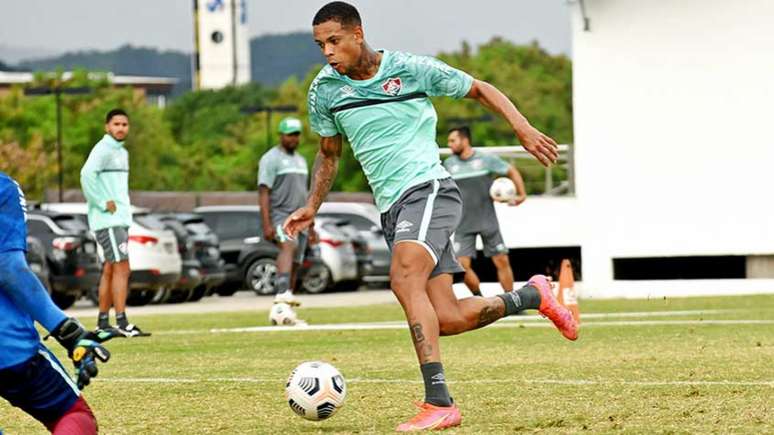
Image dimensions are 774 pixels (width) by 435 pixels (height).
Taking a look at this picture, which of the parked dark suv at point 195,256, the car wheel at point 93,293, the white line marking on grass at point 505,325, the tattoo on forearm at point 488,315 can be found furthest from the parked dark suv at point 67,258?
the tattoo on forearm at point 488,315

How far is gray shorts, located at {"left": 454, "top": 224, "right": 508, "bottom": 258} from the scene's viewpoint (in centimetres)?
2047

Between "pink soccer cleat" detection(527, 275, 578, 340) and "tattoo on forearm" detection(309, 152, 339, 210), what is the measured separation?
4.05 ft

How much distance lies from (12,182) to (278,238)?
481 inches

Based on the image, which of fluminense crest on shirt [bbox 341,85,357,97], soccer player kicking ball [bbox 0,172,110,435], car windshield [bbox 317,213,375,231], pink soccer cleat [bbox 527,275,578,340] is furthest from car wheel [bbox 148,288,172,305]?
soccer player kicking ball [bbox 0,172,110,435]

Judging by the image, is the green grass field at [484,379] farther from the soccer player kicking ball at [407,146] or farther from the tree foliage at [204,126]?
the tree foliage at [204,126]

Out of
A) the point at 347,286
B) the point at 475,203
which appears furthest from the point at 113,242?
the point at 347,286

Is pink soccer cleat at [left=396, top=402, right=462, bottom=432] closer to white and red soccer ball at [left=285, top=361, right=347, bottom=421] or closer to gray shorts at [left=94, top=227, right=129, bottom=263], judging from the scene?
white and red soccer ball at [left=285, top=361, right=347, bottom=421]

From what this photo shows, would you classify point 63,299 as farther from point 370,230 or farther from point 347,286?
point 370,230

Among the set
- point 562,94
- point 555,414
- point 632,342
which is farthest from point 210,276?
point 562,94

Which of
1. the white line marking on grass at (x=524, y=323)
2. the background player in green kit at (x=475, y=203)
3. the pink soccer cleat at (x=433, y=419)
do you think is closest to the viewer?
the pink soccer cleat at (x=433, y=419)

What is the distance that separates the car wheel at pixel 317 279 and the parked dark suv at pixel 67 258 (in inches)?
270

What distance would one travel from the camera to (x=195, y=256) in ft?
101

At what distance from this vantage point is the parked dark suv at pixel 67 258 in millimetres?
28312

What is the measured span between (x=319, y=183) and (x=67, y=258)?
19.0m
